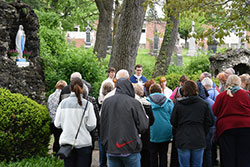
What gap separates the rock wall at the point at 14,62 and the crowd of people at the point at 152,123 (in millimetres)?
3704

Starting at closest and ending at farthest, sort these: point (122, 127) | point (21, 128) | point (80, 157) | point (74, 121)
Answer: point (122, 127) → point (74, 121) → point (80, 157) → point (21, 128)

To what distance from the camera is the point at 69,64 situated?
12383mm

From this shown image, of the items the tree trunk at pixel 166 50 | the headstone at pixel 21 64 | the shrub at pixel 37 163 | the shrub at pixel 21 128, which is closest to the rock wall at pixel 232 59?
the tree trunk at pixel 166 50

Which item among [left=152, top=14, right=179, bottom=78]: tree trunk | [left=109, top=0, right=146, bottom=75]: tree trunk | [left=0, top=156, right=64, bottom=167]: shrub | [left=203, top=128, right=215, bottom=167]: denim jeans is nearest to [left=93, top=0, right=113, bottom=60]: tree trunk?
[left=152, top=14, right=179, bottom=78]: tree trunk

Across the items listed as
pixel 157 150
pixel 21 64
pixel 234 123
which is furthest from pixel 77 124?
pixel 21 64

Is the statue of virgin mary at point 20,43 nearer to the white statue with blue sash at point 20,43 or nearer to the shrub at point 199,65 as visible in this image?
the white statue with blue sash at point 20,43

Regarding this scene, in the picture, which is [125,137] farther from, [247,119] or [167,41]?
[167,41]

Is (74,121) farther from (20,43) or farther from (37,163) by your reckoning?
(20,43)

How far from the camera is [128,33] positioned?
1134 cm

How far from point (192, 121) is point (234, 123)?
2.62ft

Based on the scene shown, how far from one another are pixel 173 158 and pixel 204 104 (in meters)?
1.63

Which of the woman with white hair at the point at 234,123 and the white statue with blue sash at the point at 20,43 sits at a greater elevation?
the white statue with blue sash at the point at 20,43

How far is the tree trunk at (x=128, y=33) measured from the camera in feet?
36.9

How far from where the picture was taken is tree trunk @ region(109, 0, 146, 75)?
36.9 ft
